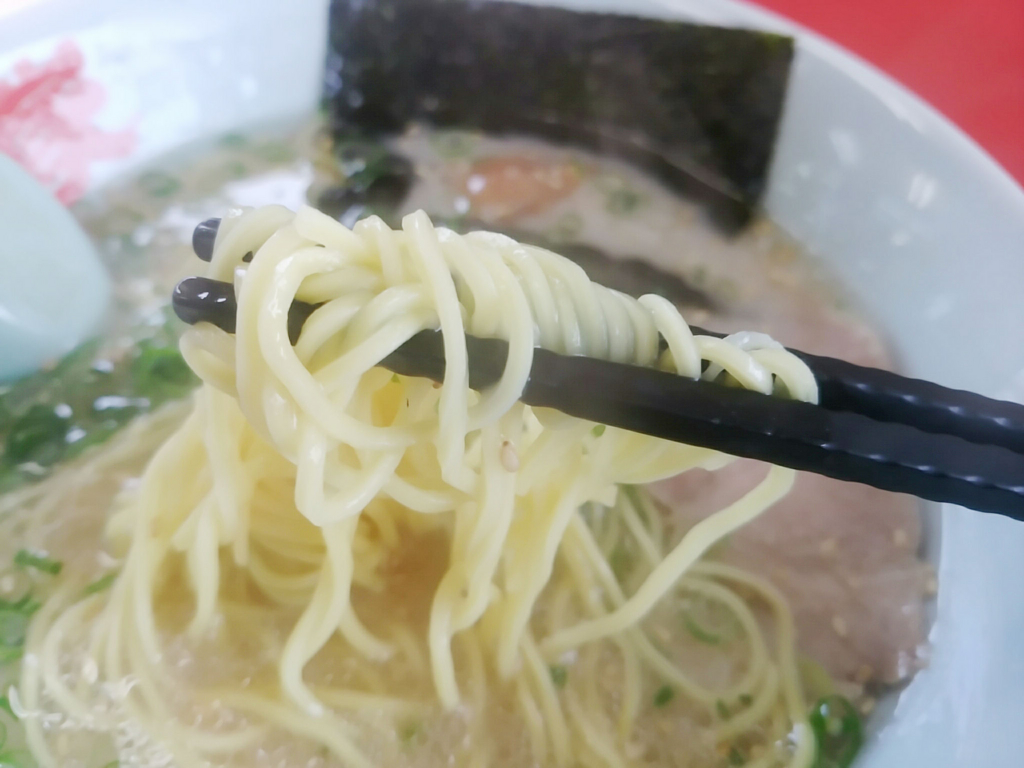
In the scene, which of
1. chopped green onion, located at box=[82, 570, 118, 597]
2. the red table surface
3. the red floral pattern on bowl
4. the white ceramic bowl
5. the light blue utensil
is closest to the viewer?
the white ceramic bowl

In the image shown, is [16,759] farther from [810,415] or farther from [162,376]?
[810,415]

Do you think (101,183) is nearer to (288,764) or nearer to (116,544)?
(116,544)

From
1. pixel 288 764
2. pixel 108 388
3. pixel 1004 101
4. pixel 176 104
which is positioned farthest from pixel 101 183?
pixel 1004 101

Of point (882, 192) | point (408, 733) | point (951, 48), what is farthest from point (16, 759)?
point (951, 48)

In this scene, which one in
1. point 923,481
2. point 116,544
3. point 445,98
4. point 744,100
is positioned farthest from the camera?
point 445,98

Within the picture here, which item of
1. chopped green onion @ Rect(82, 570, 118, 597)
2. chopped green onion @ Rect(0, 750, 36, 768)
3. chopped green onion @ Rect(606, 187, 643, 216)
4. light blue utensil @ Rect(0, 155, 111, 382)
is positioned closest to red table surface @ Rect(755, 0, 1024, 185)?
chopped green onion @ Rect(606, 187, 643, 216)

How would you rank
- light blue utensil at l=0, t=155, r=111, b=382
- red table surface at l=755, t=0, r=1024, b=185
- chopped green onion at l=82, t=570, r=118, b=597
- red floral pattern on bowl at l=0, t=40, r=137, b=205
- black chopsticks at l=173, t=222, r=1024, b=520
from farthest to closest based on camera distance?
1. red table surface at l=755, t=0, r=1024, b=185
2. red floral pattern on bowl at l=0, t=40, r=137, b=205
3. light blue utensil at l=0, t=155, r=111, b=382
4. chopped green onion at l=82, t=570, r=118, b=597
5. black chopsticks at l=173, t=222, r=1024, b=520

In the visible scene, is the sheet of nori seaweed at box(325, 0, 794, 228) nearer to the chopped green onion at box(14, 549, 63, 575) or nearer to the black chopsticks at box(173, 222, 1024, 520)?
the black chopsticks at box(173, 222, 1024, 520)
